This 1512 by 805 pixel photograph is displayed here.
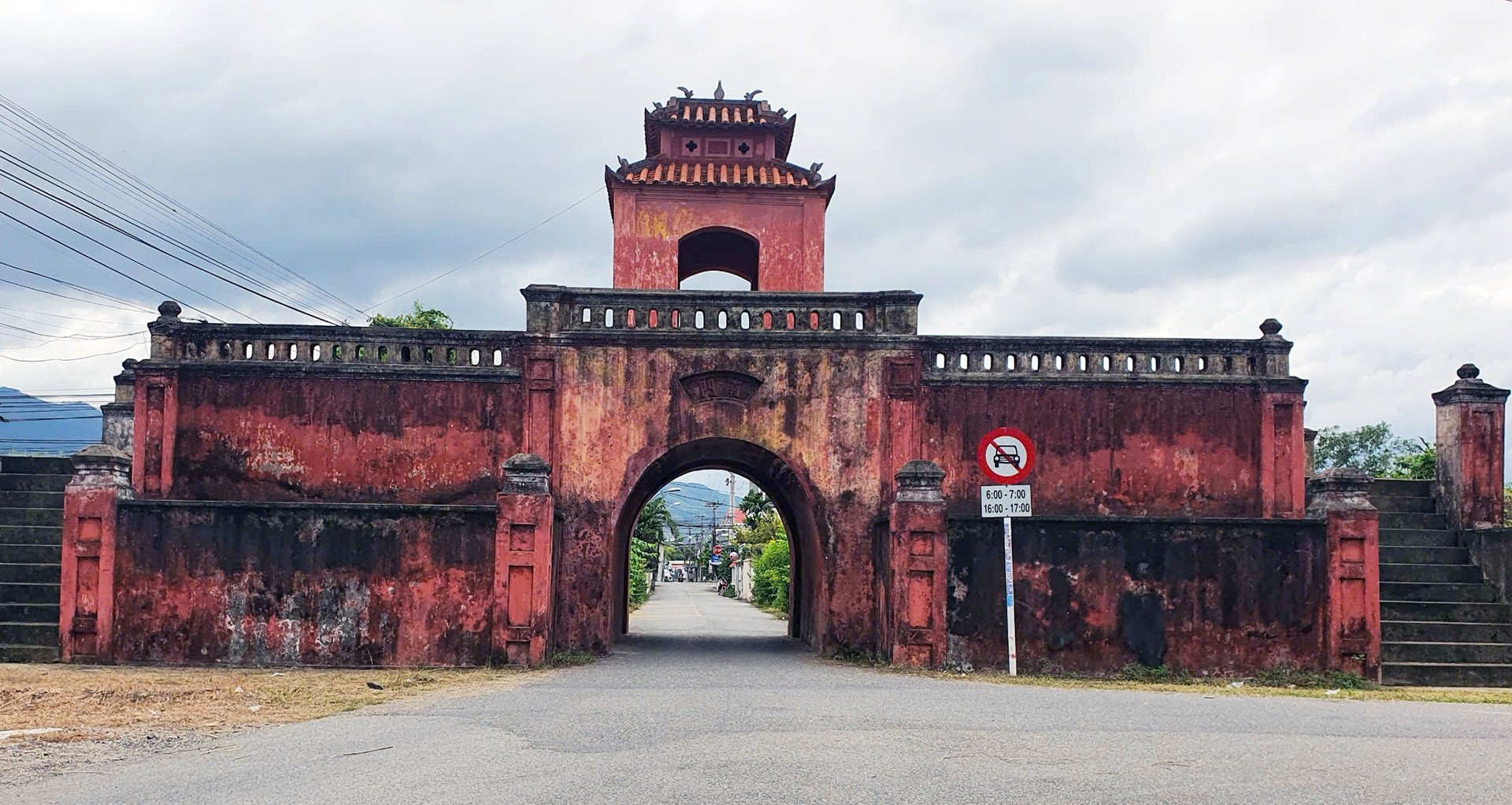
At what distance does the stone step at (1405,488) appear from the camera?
19.0 meters

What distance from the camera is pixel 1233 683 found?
14523mm

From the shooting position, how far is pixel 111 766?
803cm

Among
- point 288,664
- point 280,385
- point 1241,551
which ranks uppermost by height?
point 280,385

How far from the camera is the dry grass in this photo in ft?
33.0

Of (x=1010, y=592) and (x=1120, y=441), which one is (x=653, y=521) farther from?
(x=1010, y=592)

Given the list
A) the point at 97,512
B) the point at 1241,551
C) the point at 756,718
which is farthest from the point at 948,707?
the point at 97,512

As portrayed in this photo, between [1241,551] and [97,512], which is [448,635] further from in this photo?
[1241,551]

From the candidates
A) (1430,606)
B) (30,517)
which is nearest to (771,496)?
(1430,606)

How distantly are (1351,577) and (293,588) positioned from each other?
1227cm

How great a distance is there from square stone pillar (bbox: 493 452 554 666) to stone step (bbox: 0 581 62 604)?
5890mm

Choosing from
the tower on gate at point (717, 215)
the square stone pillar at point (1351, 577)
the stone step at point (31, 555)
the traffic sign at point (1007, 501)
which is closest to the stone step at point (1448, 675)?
the square stone pillar at point (1351, 577)

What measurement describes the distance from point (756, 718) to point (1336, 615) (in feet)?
26.5

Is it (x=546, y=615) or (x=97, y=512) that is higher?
(x=97, y=512)

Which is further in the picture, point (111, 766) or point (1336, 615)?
point (1336, 615)
